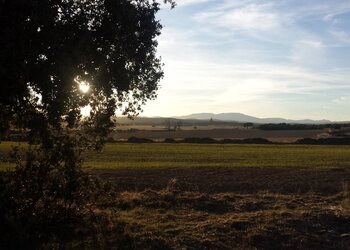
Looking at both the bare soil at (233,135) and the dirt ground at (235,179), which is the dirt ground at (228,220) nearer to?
the dirt ground at (235,179)

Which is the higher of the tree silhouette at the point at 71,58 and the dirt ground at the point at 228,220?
the tree silhouette at the point at 71,58

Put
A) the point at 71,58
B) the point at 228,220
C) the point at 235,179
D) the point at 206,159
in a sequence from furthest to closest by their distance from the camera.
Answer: the point at 206,159
the point at 235,179
the point at 228,220
the point at 71,58

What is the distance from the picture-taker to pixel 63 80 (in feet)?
41.2

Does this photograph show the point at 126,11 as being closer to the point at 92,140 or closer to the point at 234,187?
the point at 92,140

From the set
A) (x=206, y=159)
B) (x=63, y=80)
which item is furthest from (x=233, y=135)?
(x=63, y=80)

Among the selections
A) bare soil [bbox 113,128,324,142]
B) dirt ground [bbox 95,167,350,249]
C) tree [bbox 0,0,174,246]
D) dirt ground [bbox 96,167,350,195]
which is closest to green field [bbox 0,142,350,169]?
dirt ground [bbox 96,167,350,195]

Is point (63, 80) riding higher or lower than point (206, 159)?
higher

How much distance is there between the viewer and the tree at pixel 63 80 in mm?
12203

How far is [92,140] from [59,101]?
3.34 meters

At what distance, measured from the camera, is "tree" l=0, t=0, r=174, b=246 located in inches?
480

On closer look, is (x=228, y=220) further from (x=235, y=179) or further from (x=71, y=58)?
(x=235, y=179)

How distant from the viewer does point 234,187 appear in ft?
84.3

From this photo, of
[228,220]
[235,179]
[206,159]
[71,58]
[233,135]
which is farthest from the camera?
[233,135]

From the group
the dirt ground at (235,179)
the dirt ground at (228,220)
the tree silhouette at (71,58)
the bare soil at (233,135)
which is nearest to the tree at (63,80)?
the tree silhouette at (71,58)
